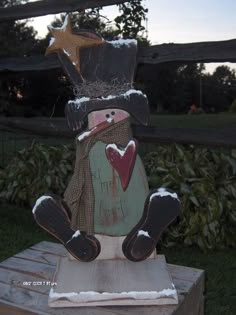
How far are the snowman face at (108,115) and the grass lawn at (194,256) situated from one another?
115 centimetres

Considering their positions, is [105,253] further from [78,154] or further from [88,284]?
[78,154]

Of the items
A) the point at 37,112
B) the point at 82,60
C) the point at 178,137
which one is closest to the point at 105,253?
the point at 82,60

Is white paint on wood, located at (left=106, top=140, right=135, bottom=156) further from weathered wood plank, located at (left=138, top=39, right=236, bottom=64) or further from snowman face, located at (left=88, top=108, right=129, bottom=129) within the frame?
weathered wood plank, located at (left=138, top=39, right=236, bottom=64)

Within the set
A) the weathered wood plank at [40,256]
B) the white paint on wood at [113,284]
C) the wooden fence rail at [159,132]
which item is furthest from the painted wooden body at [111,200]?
the wooden fence rail at [159,132]

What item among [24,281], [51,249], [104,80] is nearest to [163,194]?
[104,80]

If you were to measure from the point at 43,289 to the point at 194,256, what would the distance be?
1435 mm

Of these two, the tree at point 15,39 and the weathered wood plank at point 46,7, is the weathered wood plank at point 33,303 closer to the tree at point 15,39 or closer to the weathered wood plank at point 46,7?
the weathered wood plank at point 46,7

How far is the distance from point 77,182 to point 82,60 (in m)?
0.42

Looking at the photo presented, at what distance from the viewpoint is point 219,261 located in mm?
2557

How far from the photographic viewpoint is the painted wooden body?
1425mm

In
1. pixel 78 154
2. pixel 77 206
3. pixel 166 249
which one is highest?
pixel 78 154

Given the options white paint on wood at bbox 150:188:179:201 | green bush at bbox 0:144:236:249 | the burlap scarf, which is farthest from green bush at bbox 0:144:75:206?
white paint on wood at bbox 150:188:179:201

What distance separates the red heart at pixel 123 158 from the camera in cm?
141

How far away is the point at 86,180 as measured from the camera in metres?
1.44
